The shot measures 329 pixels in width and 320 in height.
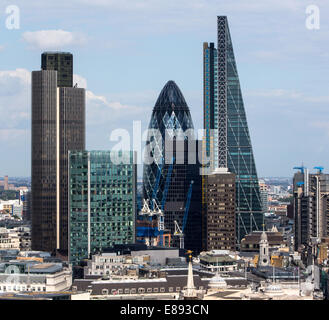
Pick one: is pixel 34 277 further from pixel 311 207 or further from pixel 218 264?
pixel 311 207

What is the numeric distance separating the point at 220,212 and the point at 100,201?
34.8 ft

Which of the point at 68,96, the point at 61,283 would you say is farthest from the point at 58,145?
the point at 61,283

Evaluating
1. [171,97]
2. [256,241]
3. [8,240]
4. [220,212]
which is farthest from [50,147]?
[171,97]

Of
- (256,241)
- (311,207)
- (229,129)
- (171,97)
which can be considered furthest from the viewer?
(171,97)

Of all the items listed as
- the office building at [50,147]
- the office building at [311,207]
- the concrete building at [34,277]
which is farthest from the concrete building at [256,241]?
the concrete building at [34,277]

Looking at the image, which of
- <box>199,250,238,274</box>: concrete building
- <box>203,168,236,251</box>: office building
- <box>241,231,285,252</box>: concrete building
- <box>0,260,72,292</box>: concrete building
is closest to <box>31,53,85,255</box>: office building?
<box>203,168,236,251</box>: office building

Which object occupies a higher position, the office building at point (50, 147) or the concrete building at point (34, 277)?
the office building at point (50, 147)

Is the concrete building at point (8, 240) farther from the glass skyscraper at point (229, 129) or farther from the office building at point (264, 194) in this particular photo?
the office building at point (264, 194)

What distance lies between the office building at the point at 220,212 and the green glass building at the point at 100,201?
909 centimetres

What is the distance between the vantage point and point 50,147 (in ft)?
126

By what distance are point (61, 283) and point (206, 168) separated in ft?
68.7

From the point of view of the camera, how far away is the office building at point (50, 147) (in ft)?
120

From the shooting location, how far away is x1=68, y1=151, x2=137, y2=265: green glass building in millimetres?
30703

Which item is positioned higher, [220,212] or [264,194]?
[264,194]
